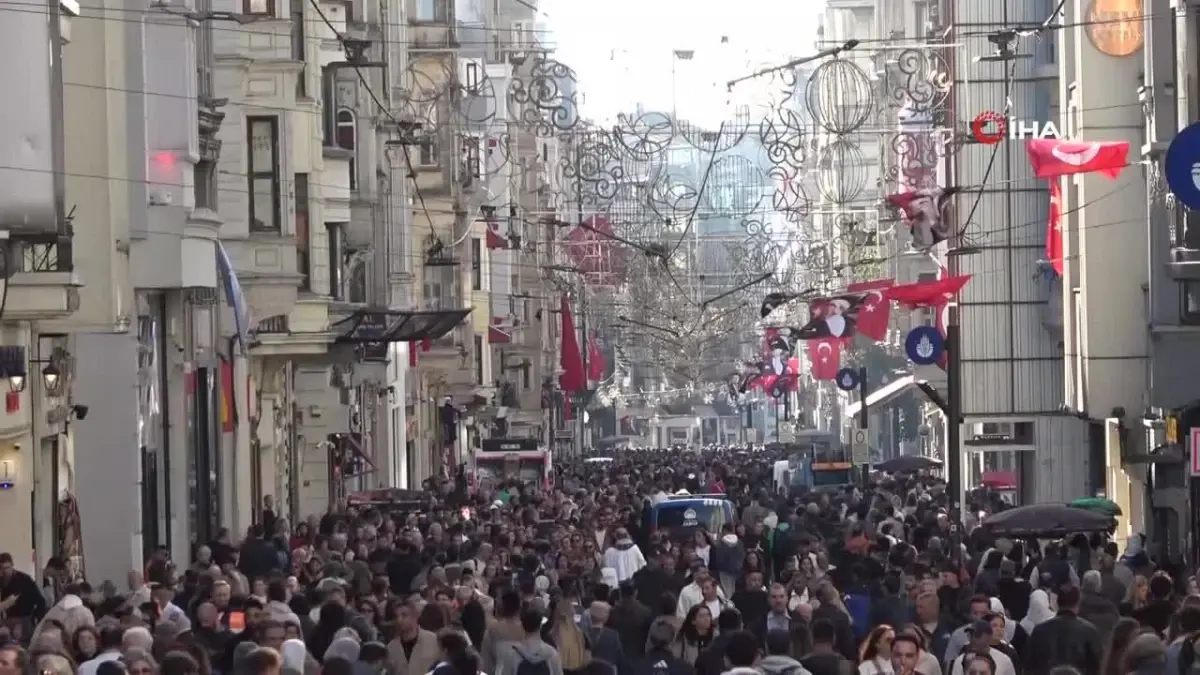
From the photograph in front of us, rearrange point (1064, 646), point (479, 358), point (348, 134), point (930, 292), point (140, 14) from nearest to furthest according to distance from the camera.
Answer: point (1064, 646) < point (140, 14) < point (930, 292) < point (348, 134) < point (479, 358)

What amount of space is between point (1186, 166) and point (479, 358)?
51.0m

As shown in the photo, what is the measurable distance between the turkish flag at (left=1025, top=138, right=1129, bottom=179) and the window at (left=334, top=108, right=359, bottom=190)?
16.9m

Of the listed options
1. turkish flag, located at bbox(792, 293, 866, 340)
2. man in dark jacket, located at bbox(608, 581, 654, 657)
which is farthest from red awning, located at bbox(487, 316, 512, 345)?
man in dark jacket, located at bbox(608, 581, 654, 657)

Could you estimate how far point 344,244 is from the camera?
149 ft

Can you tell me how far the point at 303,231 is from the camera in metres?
41.6

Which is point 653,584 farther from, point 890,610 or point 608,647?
point 608,647

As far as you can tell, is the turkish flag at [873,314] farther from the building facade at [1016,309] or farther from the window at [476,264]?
the window at [476,264]

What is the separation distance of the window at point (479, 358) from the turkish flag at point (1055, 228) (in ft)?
91.2

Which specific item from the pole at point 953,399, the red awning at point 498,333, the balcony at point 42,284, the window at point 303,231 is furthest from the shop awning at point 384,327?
the red awning at point 498,333

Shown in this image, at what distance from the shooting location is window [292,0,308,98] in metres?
40.2

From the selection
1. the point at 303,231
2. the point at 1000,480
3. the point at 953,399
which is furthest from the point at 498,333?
the point at 953,399

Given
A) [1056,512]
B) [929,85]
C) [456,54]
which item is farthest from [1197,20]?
[456,54]

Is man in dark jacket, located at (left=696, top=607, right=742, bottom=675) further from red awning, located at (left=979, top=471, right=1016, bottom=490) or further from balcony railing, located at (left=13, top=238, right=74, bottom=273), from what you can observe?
red awning, located at (left=979, top=471, right=1016, bottom=490)

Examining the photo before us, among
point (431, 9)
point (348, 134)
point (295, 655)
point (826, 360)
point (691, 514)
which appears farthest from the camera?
point (826, 360)
